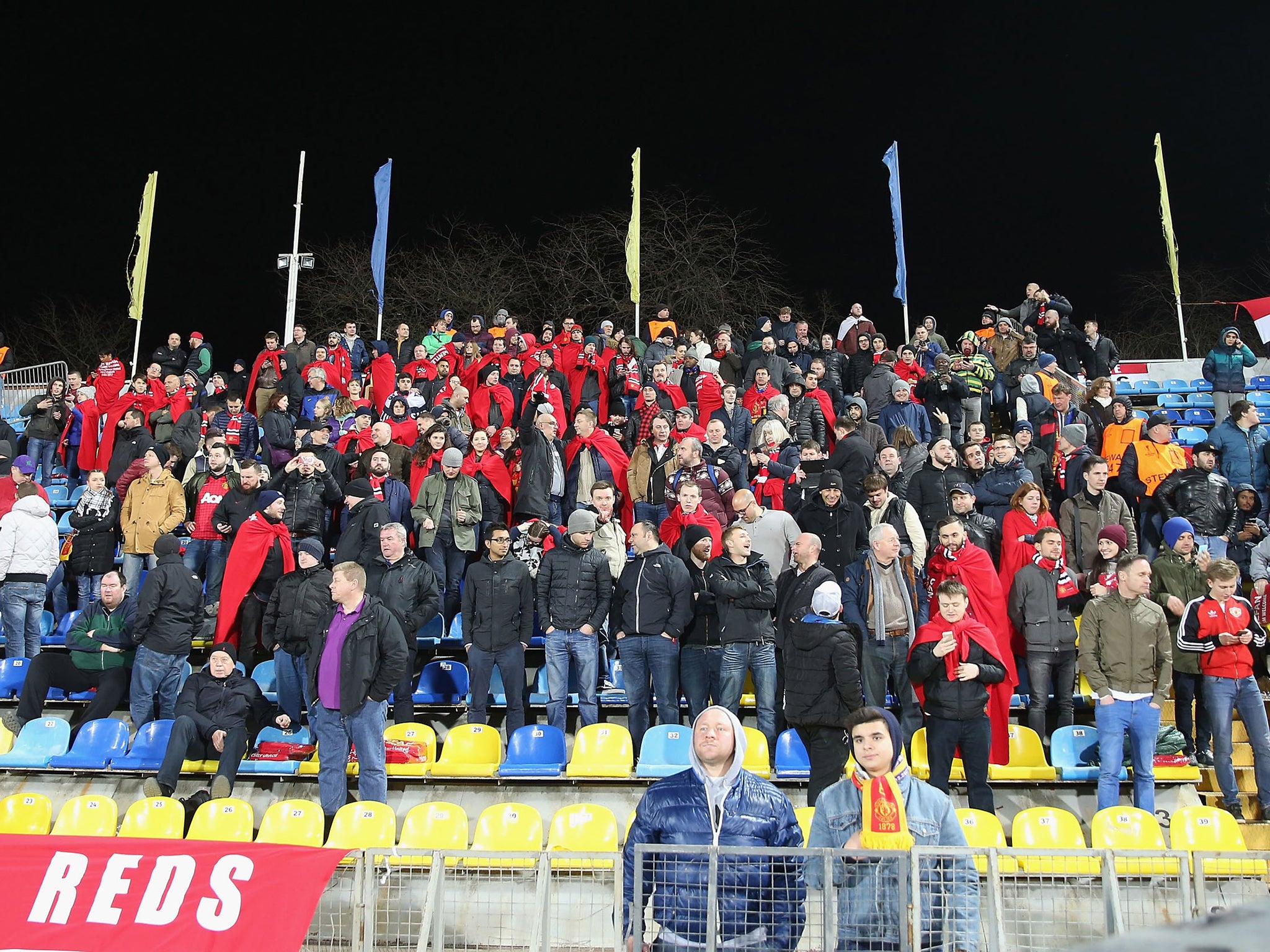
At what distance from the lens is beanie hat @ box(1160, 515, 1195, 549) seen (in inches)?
323

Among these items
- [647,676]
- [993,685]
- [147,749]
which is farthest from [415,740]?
[993,685]

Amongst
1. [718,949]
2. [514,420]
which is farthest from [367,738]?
[514,420]

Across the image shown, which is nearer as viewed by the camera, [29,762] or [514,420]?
[29,762]

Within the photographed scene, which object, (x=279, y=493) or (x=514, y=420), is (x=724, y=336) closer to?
(x=514, y=420)

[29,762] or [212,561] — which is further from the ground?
[212,561]

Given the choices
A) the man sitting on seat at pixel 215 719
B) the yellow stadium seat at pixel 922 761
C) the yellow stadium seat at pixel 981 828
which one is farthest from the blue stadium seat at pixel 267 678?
the yellow stadium seat at pixel 981 828

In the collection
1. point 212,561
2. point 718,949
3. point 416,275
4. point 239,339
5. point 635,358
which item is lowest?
point 718,949

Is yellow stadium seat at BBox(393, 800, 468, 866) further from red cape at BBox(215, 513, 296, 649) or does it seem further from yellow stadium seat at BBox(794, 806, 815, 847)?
red cape at BBox(215, 513, 296, 649)

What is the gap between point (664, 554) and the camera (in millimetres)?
7711

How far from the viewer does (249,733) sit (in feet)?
25.0

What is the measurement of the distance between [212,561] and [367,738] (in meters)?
3.44

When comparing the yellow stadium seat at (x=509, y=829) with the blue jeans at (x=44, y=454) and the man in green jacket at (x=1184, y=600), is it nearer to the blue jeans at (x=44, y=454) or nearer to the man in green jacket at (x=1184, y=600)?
the man in green jacket at (x=1184, y=600)

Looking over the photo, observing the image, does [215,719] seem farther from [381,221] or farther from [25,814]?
[381,221]

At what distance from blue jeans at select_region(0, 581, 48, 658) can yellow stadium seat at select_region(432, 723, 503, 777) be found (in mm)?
3850
